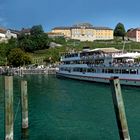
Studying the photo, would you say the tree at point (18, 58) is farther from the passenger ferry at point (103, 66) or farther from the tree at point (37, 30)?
the passenger ferry at point (103, 66)

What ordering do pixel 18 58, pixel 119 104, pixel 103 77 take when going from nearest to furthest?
pixel 119 104 → pixel 103 77 → pixel 18 58

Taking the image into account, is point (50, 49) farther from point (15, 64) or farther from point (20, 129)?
point (20, 129)

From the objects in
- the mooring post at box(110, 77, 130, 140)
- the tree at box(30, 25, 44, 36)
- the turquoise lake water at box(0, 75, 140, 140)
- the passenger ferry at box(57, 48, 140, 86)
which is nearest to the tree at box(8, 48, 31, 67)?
the tree at box(30, 25, 44, 36)

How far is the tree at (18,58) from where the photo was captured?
510 ft

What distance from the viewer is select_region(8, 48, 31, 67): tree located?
15536 cm

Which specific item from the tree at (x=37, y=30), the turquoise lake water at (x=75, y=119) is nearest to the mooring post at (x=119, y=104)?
the turquoise lake water at (x=75, y=119)

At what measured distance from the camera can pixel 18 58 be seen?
157250 mm

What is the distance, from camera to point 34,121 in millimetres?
36062

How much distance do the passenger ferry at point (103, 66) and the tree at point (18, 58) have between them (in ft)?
175

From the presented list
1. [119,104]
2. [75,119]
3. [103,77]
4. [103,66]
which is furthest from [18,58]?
[119,104]

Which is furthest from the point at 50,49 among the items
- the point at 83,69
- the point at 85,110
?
the point at 85,110

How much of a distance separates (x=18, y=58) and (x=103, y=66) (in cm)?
8258

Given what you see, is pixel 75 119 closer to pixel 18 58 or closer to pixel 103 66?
pixel 103 66

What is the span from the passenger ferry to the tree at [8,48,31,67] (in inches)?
2102
